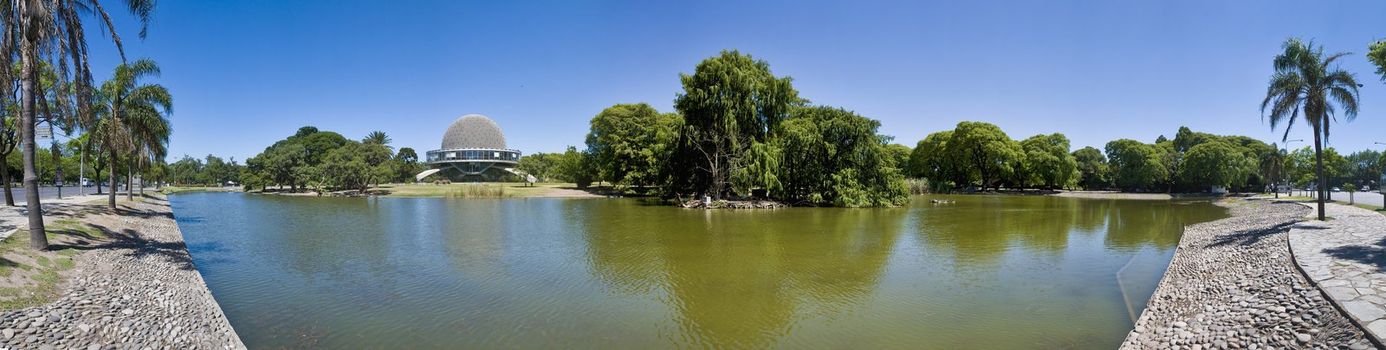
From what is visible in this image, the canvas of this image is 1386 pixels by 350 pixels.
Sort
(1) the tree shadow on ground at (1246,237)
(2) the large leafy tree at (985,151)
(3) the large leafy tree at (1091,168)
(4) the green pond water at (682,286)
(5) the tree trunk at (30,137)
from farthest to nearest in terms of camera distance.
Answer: (3) the large leafy tree at (1091,168) → (2) the large leafy tree at (985,151) → (1) the tree shadow on ground at (1246,237) → (5) the tree trunk at (30,137) → (4) the green pond water at (682,286)

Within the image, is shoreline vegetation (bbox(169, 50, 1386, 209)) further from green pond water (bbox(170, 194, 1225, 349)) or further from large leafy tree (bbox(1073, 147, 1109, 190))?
green pond water (bbox(170, 194, 1225, 349))

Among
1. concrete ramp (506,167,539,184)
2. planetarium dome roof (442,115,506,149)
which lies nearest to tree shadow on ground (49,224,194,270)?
concrete ramp (506,167,539,184)

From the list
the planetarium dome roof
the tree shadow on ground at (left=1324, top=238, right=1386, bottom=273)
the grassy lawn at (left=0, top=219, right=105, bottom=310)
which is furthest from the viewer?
the planetarium dome roof

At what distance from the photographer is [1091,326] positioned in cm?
905

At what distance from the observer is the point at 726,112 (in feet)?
123

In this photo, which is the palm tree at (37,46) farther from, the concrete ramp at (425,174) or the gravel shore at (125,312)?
the concrete ramp at (425,174)

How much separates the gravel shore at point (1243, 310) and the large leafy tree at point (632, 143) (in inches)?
1263

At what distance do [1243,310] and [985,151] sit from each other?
61293mm

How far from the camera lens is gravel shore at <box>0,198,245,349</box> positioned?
676 centimetres

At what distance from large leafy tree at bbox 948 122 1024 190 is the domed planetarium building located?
77.7 metres

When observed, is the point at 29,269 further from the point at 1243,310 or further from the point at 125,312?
the point at 1243,310

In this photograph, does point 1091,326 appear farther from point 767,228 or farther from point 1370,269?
point 767,228

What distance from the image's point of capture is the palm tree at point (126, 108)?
2411cm

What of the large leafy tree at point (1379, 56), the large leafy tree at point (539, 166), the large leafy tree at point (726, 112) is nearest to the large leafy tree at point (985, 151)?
the large leafy tree at point (726, 112)
